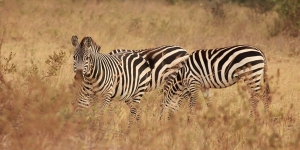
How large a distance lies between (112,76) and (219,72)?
6.58 feet

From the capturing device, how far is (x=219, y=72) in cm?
850

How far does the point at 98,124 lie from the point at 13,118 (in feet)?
2.17

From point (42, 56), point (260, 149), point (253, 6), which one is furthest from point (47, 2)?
point (260, 149)

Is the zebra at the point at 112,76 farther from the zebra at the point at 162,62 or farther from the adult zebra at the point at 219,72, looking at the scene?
the adult zebra at the point at 219,72

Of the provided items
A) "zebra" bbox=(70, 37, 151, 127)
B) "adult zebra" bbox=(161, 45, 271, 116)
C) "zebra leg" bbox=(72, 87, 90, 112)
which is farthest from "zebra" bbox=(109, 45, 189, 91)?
"zebra leg" bbox=(72, 87, 90, 112)

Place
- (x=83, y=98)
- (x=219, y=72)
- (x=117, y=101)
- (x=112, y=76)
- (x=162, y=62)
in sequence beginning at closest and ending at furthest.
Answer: (x=83, y=98) < (x=112, y=76) < (x=117, y=101) < (x=162, y=62) < (x=219, y=72)

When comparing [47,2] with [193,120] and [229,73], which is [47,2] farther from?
[193,120]

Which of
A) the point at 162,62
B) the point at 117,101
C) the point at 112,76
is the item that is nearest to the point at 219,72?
the point at 162,62

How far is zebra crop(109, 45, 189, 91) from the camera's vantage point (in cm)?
819

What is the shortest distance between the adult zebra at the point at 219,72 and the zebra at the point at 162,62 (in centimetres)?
15

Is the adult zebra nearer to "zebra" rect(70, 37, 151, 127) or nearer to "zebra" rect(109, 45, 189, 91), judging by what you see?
"zebra" rect(109, 45, 189, 91)

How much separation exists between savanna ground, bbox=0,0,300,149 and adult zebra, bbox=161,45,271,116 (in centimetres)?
23

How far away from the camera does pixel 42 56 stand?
12.2 m

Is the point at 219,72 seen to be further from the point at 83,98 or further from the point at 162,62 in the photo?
the point at 83,98
